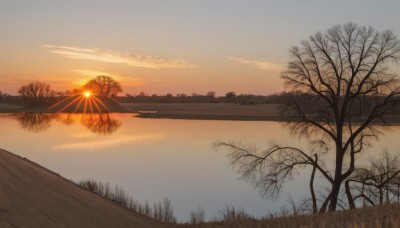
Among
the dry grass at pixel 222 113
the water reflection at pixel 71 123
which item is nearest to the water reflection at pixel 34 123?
the water reflection at pixel 71 123

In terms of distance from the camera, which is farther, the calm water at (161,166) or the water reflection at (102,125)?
the water reflection at (102,125)

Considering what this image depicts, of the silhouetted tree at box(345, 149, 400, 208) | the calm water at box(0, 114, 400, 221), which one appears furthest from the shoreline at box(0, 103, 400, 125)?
the silhouetted tree at box(345, 149, 400, 208)

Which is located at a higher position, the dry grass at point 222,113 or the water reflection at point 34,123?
the dry grass at point 222,113

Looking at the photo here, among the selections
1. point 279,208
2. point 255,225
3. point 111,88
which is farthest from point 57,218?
point 111,88

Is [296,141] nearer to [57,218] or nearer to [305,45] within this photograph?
[305,45]

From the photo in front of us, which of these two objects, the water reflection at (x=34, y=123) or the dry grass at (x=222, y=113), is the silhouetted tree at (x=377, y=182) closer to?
the dry grass at (x=222, y=113)

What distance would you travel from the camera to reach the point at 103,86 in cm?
13762

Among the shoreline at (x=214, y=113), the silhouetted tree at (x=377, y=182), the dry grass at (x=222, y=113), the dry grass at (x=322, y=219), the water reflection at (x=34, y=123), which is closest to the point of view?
the dry grass at (x=322, y=219)

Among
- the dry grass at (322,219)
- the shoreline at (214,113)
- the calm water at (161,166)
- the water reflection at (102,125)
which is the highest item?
the shoreline at (214,113)

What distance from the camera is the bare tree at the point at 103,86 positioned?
137 m

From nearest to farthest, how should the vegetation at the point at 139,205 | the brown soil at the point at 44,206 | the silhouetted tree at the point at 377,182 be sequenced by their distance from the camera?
the brown soil at the point at 44,206, the vegetation at the point at 139,205, the silhouetted tree at the point at 377,182

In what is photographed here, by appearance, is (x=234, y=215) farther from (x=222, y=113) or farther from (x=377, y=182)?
(x=222, y=113)

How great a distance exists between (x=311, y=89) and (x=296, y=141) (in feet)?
43.0

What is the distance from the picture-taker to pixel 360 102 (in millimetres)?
18891
